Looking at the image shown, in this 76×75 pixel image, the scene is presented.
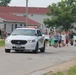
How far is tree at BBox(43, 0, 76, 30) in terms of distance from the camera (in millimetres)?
86438

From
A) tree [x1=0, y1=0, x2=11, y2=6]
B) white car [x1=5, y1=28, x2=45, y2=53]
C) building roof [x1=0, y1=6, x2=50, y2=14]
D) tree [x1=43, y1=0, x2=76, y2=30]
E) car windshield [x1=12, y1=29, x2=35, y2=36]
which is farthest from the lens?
tree [x1=0, y1=0, x2=11, y2=6]

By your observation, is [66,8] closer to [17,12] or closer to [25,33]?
[17,12]

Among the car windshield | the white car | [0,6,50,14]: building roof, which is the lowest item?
the white car

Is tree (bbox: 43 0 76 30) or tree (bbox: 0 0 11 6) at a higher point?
tree (bbox: 0 0 11 6)

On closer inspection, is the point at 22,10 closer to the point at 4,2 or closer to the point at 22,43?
the point at 4,2

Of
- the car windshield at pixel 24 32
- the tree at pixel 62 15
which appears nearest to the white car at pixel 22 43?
the car windshield at pixel 24 32

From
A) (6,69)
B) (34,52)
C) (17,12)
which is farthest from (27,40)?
(17,12)

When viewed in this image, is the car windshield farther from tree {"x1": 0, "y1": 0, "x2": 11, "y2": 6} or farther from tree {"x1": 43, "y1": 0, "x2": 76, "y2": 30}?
tree {"x1": 0, "y1": 0, "x2": 11, "y2": 6}

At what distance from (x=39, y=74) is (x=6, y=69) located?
1.75m

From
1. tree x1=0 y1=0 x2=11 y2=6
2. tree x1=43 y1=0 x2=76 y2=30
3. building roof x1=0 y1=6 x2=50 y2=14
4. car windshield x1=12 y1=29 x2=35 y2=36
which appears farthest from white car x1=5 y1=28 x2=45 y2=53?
tree x1=0 y1=0 x2=11 y2=6

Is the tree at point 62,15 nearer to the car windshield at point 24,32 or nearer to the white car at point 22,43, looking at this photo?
the car windshield at point 24,32

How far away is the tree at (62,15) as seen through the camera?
86438 mm

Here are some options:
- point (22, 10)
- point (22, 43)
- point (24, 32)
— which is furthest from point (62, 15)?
point (22, 43)

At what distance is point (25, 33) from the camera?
83.1ft
